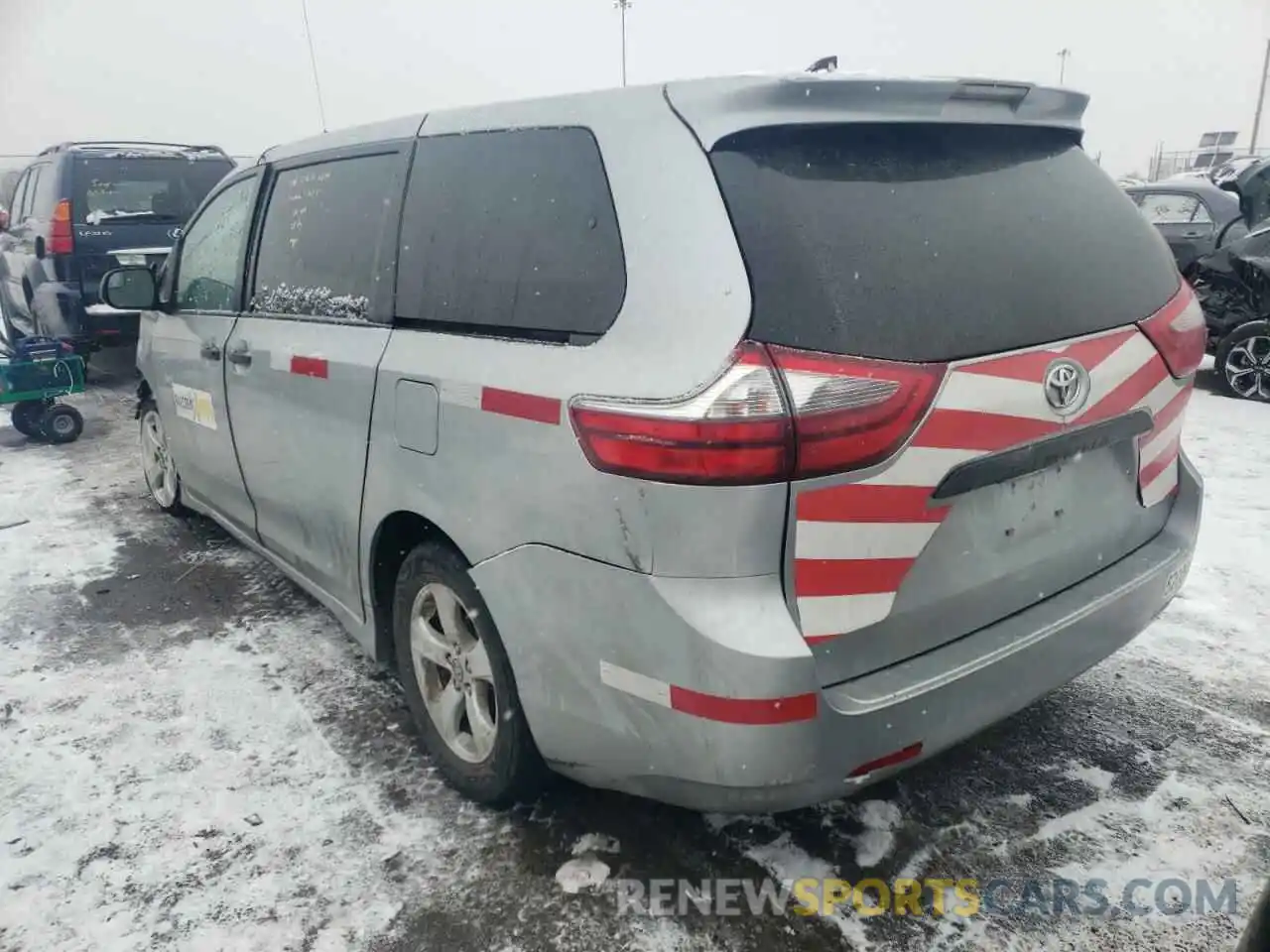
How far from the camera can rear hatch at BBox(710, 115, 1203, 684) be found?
5.65 ft

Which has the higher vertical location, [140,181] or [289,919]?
[140,181]

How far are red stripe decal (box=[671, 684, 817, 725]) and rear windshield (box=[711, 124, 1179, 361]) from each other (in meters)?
0.66

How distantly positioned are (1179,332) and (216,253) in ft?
11.5

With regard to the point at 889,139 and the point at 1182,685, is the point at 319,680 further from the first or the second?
the point at 1182,685

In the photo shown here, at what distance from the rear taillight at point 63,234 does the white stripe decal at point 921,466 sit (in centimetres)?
830

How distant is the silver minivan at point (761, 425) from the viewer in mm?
1716

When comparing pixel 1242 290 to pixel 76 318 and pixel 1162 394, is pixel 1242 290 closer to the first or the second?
pixel 1162 394

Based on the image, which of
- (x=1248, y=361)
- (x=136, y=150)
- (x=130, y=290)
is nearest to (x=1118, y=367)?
(x=130, y=290)

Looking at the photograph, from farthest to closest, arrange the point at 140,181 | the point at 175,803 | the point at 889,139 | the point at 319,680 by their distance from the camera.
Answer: the point at 140,181 → the point at 319,680 → the point at 175,803 → the point at 889,139

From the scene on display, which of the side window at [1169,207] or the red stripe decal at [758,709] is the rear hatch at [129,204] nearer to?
the red stripe decal at [758,709]

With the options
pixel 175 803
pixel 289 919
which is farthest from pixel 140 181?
pixel 289 919

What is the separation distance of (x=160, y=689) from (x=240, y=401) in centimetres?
108

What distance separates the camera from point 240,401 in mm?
3467

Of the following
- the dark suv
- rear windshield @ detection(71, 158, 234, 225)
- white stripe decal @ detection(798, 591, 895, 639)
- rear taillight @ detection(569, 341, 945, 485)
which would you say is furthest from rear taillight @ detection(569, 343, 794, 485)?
rear windshield @ detection(71, 158, 234, 225)
